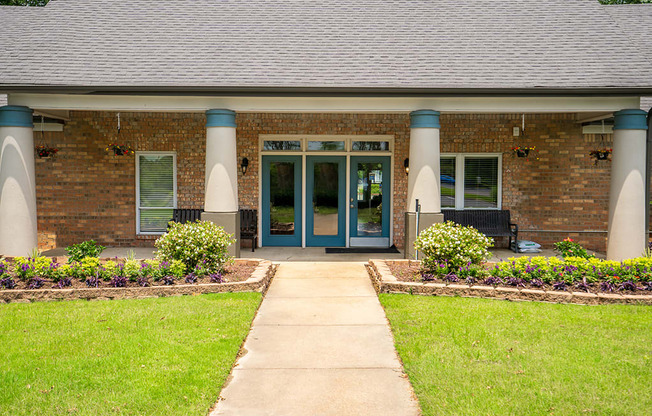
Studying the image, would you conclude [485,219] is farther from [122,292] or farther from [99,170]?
[99,170]

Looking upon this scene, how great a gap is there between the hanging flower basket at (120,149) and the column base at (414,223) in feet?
21.1

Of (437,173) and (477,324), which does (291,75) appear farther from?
(477,324)

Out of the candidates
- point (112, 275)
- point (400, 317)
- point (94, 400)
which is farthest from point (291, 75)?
point (94, 400)

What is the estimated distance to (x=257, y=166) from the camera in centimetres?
1275

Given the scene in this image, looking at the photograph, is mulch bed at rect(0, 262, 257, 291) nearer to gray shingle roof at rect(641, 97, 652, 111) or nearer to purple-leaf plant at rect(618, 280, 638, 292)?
purple-leaf plant at rect(618, 280, 638, 292)

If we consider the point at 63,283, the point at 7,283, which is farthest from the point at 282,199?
the point at 7,283

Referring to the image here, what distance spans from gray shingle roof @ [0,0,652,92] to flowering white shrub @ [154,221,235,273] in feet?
9.85

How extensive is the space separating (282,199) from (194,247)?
4.81 meters

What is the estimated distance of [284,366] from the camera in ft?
17.3

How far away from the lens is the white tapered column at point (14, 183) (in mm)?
9906

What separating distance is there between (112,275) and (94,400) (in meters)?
3.96

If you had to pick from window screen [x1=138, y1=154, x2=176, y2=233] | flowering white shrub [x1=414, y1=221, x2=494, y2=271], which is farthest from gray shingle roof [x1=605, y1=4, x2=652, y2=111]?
window screen [x1=138, y1=154, x2=176, y2=233]

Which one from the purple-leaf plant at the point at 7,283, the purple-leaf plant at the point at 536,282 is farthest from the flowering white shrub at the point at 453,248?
the purple-leaf plant at the point at 7,283

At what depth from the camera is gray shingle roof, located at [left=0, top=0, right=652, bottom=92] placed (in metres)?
10.3
